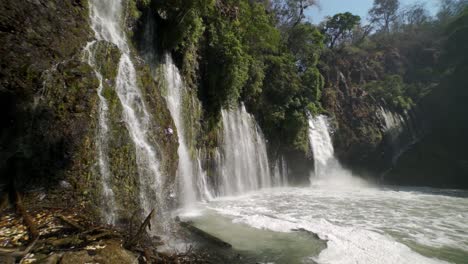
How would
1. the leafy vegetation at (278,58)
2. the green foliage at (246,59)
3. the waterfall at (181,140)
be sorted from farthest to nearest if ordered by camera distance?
the leafy vegetation at (278,58) < the green foliage at (246,59) < the waterfall at (181,140)

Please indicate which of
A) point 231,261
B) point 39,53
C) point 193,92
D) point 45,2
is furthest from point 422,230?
point 45,2

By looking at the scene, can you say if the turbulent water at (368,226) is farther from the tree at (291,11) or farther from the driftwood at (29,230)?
the tree at (291,11)

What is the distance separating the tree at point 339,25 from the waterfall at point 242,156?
22732 millimetres

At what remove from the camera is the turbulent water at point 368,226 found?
211 inches

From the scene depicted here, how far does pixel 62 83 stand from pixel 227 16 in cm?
1008

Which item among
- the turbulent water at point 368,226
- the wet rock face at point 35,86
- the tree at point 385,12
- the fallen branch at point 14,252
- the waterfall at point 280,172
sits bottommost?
the turbulent water at point 368,226

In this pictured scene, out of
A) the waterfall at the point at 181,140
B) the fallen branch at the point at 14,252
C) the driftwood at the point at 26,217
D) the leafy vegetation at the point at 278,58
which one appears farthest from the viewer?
the leafy vegetation at the point at 278,58

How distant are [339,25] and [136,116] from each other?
32565mm

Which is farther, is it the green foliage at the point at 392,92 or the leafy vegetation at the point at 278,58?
the green foliage at the point at 392,92

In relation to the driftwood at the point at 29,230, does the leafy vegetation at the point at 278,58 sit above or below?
above

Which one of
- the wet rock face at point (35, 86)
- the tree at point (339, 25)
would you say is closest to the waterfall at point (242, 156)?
the wet rock face at point (35, 86)

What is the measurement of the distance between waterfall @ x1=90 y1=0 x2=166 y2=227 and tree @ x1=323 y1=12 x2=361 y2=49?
1216 inches

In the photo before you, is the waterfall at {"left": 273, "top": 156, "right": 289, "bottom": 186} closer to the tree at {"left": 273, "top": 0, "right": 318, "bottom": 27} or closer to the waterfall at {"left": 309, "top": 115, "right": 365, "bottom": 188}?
the waterfall at {"left": 309, "top": 115, "right": 365, "bottom": 188}

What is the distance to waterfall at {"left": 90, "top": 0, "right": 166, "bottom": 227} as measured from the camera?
5852mm
